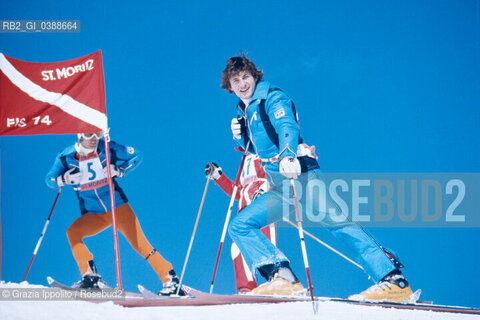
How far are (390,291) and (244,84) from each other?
67.7 inches

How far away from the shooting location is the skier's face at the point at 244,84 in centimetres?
344

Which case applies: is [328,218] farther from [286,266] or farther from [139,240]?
[139,240]

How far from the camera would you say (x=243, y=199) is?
3.55m

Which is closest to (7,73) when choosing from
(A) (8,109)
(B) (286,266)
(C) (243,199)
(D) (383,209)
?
(A) (8,109)

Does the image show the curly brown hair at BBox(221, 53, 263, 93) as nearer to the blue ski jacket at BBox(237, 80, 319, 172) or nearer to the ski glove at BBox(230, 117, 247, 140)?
the blue ski jacket at BBox(237, 80, 319, 172)

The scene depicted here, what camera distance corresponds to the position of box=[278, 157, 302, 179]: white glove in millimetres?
2926

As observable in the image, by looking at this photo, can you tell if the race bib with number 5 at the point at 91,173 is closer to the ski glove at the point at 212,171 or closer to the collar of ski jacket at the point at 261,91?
the ski glove at the point at 212,171

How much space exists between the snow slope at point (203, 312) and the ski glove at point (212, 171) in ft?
4.48

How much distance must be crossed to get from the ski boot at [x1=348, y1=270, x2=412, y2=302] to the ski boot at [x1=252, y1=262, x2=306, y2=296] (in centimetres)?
37

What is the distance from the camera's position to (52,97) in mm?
4078

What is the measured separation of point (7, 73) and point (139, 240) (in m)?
1.88

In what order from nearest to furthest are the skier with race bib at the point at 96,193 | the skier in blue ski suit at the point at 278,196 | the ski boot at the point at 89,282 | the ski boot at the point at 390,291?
the ski boot at the point at 390,291
the skier in blue ski suit at the point at 278,196
the ski boot at the point at 89,282
the skier with race bib at the point at 96,193

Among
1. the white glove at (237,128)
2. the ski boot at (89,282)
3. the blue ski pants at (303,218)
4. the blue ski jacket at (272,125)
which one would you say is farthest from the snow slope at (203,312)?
the white glove at (237,128)

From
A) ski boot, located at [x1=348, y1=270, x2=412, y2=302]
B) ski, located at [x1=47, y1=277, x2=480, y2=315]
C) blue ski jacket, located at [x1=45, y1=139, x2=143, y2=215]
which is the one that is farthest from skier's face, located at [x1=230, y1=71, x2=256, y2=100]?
ski boot, located at [x1=348, y1=270, x2=412, y2=302]
